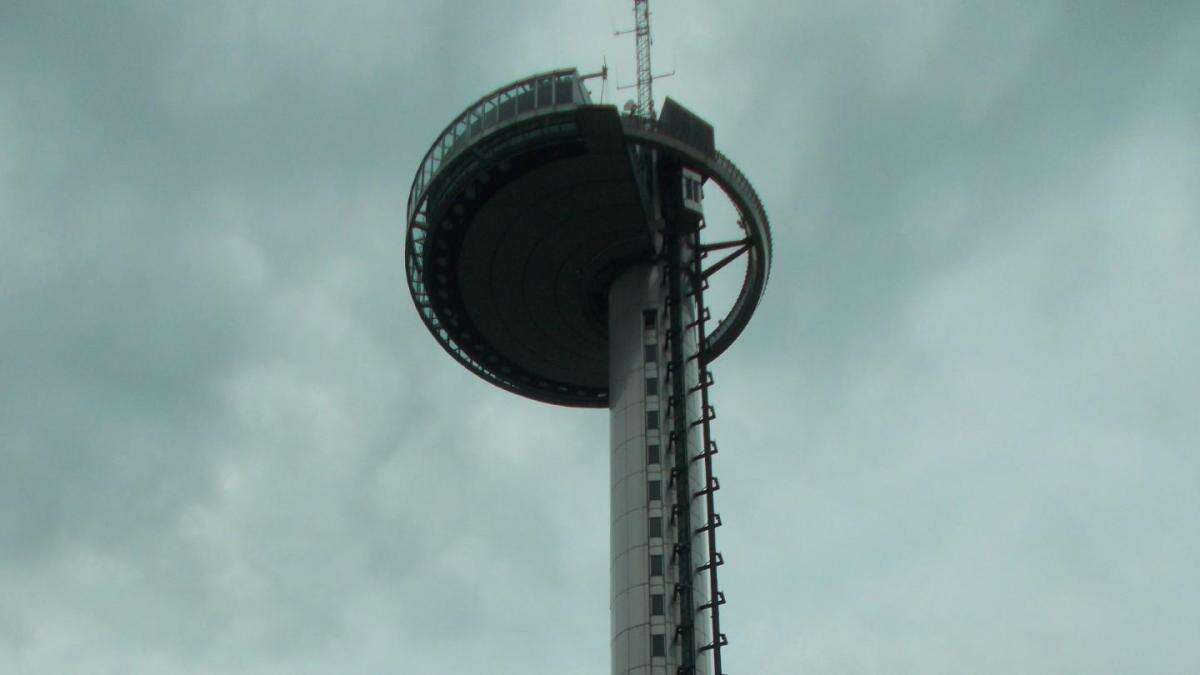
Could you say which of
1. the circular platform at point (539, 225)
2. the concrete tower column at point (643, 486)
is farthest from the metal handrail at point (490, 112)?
the concrete tower column at point (643, 486)

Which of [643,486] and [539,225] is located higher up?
[539,225]

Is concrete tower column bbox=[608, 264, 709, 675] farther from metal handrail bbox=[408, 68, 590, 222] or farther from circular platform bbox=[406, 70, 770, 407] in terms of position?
metal handrail bbox=[408, 68, 590, 222]

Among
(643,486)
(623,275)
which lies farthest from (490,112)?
(643,486)

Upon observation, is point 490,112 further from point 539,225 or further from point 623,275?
point 623,275

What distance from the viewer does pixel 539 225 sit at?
7062 cm

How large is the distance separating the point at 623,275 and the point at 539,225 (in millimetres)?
6148

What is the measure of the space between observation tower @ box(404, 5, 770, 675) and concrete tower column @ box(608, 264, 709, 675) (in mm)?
82

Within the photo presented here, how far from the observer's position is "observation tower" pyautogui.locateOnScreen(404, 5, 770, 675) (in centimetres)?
6397

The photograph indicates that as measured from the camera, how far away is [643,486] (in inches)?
2596

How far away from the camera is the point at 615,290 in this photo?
7375 centimetres

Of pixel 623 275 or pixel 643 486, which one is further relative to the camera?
pixel 623 275

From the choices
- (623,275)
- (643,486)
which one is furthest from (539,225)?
(643,486)

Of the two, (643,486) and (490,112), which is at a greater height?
(490,112)

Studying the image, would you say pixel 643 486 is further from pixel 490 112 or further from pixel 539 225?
→ pixel 490 112
